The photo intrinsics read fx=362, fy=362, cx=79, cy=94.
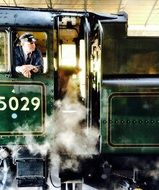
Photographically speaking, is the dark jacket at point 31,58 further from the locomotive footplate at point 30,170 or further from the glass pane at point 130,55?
the locomotive footplate at point 30,170

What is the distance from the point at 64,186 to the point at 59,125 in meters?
1.00

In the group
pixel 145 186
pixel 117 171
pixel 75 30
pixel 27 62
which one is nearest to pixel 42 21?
pixel 27 62

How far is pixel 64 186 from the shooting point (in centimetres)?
552

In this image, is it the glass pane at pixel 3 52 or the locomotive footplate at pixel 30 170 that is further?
the locomotive footplate at pixel 30 170

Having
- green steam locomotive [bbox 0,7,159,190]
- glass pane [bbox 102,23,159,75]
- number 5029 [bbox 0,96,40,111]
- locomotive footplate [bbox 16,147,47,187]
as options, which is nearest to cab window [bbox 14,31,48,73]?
green steam locomotive [bbox 0,7,159,190]

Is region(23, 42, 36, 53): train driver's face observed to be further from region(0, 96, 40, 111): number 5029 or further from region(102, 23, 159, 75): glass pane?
region(102, 23, 159, 75): glass pane

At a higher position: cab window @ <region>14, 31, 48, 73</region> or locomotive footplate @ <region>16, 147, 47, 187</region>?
cab window @ <region>14, 31, 48, 73</region>

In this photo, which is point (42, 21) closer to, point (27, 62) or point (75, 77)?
point (27, 62)

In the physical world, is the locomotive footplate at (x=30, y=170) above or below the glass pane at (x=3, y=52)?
below

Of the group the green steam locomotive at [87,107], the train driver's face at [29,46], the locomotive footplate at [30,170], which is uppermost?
the train driver's face at [29,46]

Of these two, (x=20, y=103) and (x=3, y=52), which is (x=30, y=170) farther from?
(x=3, y=52)

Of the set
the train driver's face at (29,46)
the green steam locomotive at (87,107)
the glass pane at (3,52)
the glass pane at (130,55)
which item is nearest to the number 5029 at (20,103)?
the green steam locomotive at (87,107)

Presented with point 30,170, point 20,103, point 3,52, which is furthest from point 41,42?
point 30,170

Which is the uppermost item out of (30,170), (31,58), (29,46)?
(29,46)
